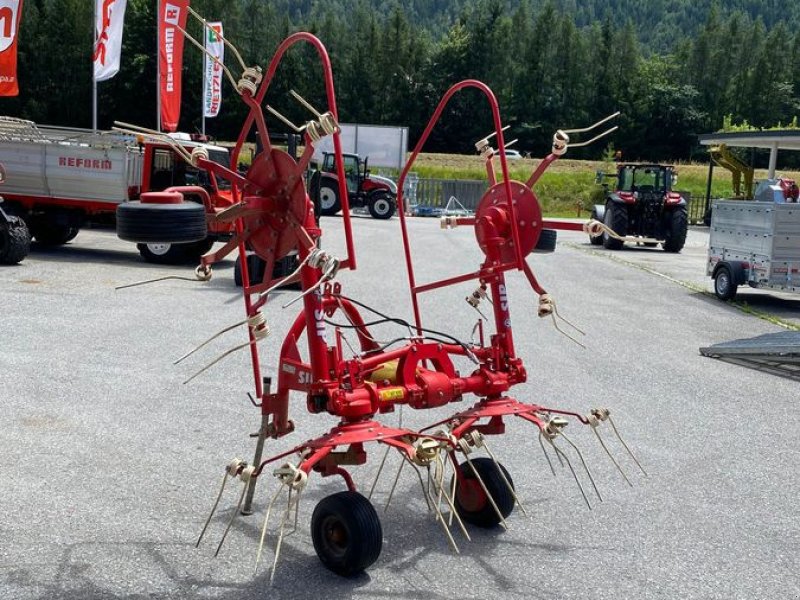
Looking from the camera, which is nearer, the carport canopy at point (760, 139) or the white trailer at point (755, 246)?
the white trailer at point (755, 246)

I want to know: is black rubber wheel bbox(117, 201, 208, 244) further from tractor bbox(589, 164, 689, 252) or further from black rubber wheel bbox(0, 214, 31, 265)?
tractor bbox(589, 164, 689, 252)

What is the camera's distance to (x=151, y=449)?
5816 millimetres

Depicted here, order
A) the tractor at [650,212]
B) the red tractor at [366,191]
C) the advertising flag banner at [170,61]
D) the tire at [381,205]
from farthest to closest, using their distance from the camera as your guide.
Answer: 1. the tire at [381,205]
2. the red tractor at [366,191]
3. the tractor at [650,212]
4. the advertising flag banner at [170,61]

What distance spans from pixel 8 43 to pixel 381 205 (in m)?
14.5

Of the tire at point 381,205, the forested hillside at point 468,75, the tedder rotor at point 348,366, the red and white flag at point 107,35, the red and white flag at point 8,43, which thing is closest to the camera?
the tedder rotor at point 348,366

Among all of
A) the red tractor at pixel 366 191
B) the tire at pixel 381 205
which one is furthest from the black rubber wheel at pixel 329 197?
the tire at pixel 381 205

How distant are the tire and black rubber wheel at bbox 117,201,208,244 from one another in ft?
91.6

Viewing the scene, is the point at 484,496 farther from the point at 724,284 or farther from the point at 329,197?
the point at 329,197

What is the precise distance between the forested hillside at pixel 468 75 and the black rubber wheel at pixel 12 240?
5097cm

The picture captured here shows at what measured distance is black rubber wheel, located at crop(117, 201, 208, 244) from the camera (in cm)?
395

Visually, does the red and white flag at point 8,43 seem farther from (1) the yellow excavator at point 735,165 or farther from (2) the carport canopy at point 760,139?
(1) the yellow excavator at point 735,165

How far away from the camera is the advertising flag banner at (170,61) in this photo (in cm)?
2319

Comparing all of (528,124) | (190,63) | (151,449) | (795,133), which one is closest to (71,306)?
(151,449)

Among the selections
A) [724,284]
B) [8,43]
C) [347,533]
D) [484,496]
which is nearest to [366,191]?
[8,43]
